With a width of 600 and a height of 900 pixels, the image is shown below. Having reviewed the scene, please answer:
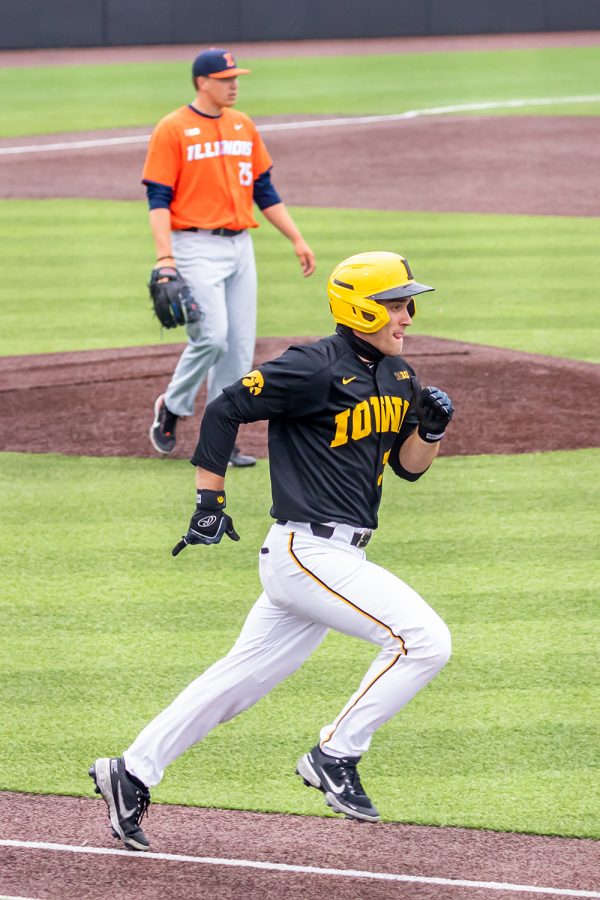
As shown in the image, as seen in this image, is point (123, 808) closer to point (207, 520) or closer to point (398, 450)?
point (207, 520)

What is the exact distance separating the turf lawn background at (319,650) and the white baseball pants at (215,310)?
2.03ft

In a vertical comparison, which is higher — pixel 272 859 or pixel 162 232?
pixel 162 232

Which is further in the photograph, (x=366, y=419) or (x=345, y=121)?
(x=345, y=121)

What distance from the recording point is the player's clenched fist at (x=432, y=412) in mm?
4891

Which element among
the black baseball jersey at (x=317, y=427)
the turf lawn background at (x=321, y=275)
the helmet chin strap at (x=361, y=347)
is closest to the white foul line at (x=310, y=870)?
the black baseball jersey at (x=317, y=427)

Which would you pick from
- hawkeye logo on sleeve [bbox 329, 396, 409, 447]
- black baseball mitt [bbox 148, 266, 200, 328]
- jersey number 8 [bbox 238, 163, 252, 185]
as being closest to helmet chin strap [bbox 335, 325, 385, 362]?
hawkeye logo on sleeve [bbox 329, 396, 409, 447]

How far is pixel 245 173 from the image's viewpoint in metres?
8.64

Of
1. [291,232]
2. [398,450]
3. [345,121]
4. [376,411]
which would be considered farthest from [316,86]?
[376,411]

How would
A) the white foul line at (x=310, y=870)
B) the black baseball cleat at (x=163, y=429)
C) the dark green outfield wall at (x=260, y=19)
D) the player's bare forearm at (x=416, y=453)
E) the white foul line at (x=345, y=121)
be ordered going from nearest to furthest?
the white foul line at (x=310, y=870) → the player's bare forearm at (x=416, y=453) → the black baseball cleat at (x=163, y=429) → the white foul line at (x=345, y=121) → the dark green outfield wall at (x=260, y=19)

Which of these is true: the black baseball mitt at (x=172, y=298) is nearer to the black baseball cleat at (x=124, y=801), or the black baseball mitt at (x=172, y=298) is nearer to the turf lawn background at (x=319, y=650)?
the turf lawn background at (x=319, y=650)

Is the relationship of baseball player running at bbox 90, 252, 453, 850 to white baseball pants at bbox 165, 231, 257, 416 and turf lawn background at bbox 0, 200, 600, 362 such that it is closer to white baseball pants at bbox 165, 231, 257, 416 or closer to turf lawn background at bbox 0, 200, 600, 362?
white baseball pants at bbox 165, 231, 257, 416

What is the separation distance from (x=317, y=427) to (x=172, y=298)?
3.64 metres

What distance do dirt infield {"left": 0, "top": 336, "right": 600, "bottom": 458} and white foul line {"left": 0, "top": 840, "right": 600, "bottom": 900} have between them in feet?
15.6

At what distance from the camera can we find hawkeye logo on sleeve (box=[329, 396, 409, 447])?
4.77 meters
